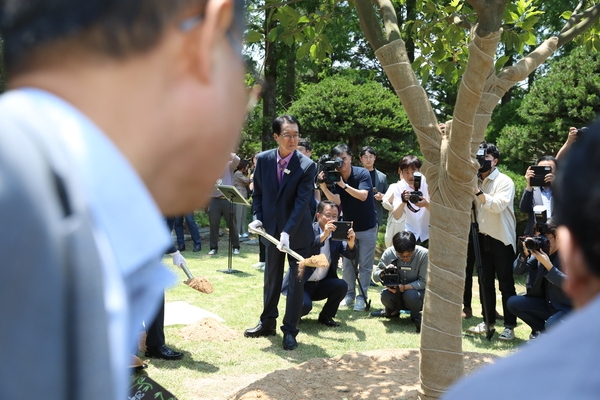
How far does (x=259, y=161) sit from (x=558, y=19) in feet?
42.6

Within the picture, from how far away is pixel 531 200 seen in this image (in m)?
7.49

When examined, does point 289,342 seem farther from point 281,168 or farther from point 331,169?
point 331,169

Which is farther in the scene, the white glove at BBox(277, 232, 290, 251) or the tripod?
the tripod

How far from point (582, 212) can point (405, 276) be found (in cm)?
713

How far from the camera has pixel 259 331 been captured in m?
7.07

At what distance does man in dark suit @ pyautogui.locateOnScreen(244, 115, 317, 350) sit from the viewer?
22.0ft

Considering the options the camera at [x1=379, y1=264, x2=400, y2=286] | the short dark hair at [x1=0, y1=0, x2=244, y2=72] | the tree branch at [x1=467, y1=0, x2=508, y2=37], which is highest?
the tree branch at [x1=467, y1=0, x2=508, y2=37]

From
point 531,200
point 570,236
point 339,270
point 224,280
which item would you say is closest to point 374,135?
point 339,270

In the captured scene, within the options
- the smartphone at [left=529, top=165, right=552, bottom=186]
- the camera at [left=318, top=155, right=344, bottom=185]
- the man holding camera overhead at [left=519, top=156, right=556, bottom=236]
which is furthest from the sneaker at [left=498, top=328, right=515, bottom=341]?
the camera at [left=318, top=155, right=344, bottom=185]

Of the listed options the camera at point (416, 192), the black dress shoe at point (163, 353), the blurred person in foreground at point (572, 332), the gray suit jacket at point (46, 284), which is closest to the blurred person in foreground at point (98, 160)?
the gray suit jacket at point (46, 284)

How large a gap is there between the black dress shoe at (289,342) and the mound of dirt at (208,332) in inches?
22.3

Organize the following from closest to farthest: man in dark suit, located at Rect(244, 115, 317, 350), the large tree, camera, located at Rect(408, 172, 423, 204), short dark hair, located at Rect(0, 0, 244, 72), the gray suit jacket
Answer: the gray suit jacket < short dark hair, located at Rect(0, 0, 244, 72) < the large tree < man in dark suit, located at Rect(244, 115, 317, 350) < camera, located at Rect(408, 172, 423, 204)

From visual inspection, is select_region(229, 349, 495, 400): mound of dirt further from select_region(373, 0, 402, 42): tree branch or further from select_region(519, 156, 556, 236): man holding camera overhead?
select_region(373, 0, 402, 42): tree branch

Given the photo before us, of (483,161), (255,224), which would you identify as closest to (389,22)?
(255,224)
